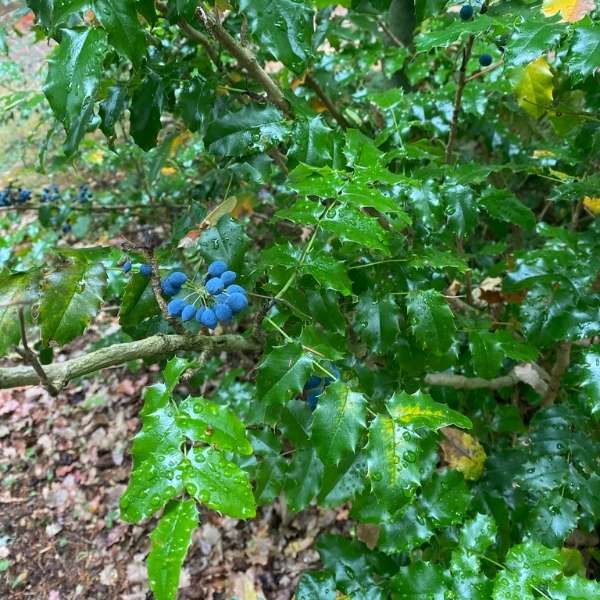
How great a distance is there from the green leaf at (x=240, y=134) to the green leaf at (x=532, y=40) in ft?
1.46

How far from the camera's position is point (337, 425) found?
780mm

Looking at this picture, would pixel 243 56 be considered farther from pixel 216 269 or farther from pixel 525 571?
pixel 525 571

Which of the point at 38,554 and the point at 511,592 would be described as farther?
the point at 38,554

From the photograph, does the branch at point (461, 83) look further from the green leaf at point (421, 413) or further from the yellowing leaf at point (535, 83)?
the green leaf at point (421, 413)

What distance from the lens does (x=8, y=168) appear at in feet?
14.5

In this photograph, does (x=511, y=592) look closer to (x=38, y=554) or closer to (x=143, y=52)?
(x=143, y=52)

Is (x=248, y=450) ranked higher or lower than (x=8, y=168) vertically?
higher

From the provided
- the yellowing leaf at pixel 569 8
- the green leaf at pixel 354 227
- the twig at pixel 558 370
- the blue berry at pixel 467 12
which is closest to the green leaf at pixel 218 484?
the green leaf at pixel 354 227

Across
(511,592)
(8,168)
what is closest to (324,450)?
(511,592)

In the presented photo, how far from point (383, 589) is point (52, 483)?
1.95 m

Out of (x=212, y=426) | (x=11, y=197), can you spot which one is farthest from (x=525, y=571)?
(x=11, y=197)

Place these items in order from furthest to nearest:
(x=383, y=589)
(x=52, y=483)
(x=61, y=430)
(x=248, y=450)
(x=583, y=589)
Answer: (x=61, y=430) < (x=52, y=483) < (x=383, y=589) < (x=583, y=589) < (x=248, y=450)

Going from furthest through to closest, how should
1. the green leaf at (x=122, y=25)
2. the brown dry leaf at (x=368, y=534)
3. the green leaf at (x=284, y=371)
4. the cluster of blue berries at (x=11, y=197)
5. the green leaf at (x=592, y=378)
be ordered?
the cluster of blue berries at (x=11, y=197)
the brown dry leaf at (x=368, y=534)
the green leaf at (x=592, y=378)
the green leaf at (x=284, y=371)
the green leaf at (x=122, y=25)

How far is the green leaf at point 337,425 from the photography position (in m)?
0.77
